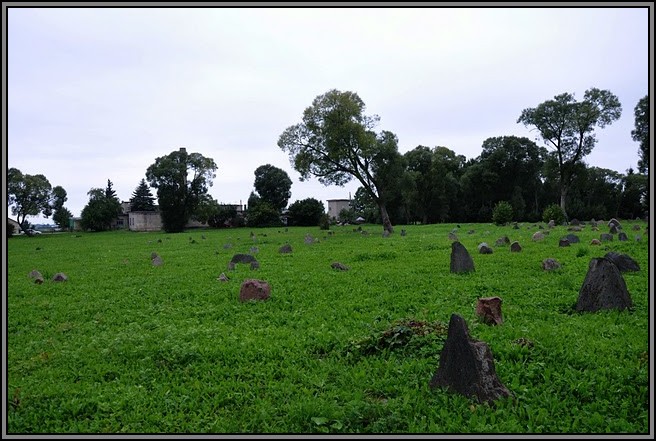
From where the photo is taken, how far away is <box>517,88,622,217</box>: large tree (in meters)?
38.8

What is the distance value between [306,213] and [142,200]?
29.5 metres

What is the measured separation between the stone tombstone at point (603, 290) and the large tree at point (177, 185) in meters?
51.5

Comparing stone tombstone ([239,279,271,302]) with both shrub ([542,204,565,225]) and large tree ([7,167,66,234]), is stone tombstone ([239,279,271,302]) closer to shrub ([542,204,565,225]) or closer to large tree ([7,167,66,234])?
shrub ([542,204,565,225])

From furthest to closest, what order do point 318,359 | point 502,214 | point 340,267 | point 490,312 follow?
point 502,214 → point 340,267 → point 490,312 → point 318,359

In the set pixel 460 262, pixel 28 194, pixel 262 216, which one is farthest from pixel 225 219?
pixel 460 262

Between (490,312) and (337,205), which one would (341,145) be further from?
(337,205)

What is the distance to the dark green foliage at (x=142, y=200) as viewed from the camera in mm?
69500

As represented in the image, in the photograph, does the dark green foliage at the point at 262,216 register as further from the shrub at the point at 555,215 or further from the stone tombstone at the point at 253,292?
the stone tombstone at the point at 253,292

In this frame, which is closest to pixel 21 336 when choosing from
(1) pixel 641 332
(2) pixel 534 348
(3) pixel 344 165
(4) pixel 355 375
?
(4) pixel 355 375

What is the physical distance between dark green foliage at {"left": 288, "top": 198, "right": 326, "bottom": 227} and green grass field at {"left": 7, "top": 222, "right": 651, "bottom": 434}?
162ft

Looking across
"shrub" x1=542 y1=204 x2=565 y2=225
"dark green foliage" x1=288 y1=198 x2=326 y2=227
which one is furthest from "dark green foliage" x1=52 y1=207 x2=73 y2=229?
"shrub" x1=542 y1=204 x2=565 y2=225

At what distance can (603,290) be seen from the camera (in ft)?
22.6

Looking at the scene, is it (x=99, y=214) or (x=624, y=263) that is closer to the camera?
(x=624, y=263)

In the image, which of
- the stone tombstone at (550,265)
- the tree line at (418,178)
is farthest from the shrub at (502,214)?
the stone tombstone at (550,265)
